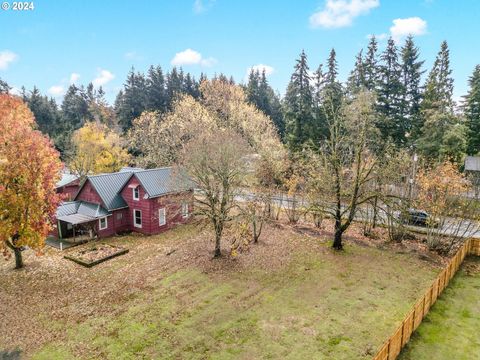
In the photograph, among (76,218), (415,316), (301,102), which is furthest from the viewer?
(301,102)

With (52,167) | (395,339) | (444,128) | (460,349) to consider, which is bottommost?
(460,349)

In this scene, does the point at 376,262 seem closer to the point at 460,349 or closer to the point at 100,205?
the point at 460,349

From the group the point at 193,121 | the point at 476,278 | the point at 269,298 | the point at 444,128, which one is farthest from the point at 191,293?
the point at 444,128

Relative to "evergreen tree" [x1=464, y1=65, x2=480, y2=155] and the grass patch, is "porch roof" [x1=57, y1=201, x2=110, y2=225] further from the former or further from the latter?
"evergreen tree" [x1=464, y1=65, x2=480, y2=155]

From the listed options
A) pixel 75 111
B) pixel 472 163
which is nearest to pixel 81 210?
pixel 472 163

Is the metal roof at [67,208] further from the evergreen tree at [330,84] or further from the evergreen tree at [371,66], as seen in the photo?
the evergreen tree at [371,66]

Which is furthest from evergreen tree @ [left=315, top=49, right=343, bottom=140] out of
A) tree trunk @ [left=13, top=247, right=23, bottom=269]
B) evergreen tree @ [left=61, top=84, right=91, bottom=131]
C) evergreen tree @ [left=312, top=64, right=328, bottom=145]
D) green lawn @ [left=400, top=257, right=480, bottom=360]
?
evergreen tree @ [left=61, top=84, right=91, bottom=131]

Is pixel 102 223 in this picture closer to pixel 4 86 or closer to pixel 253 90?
pixel 4 86
